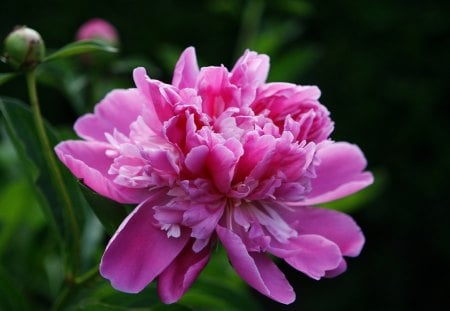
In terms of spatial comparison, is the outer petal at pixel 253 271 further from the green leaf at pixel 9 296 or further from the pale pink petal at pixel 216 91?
the green leaf at pixel 9 296

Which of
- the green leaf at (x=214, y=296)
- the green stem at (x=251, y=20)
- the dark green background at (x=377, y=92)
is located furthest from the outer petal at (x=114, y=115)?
the dark green background at (x=377, y=92)

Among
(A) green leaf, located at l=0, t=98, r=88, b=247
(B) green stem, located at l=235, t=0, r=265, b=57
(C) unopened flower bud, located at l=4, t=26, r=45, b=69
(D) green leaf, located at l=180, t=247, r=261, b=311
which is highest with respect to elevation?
(C) unopened flower bud, located at l=4, t=26, r=45, b=69

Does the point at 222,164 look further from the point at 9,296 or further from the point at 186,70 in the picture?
the point at 9,296

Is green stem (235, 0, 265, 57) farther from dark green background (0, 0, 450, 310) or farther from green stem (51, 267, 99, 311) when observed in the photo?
green stem (51, 267, 99, 311)

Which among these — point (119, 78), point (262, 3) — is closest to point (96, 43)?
point (119, 78)

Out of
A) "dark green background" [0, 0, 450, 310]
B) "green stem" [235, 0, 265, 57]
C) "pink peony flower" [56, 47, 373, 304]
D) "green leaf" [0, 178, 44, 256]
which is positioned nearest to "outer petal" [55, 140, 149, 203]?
"pink peony flower" [56, 47, 373, 304]

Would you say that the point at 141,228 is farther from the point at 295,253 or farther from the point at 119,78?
the point at 119,78

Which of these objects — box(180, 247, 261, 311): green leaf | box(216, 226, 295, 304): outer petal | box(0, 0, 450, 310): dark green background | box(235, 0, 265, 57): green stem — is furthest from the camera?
box(0, 0, 450, 310): dark green background
